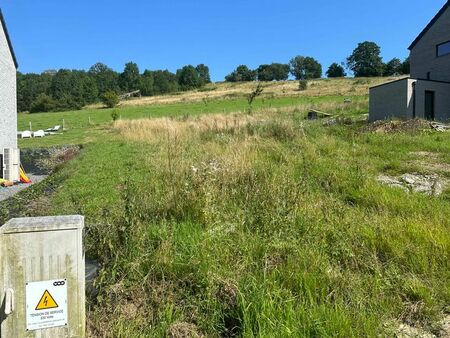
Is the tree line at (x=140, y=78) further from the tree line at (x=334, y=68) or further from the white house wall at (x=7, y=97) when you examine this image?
the white house wall at (x=7, y=97)

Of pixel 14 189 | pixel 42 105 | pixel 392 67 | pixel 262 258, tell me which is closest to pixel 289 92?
pixel 42 105

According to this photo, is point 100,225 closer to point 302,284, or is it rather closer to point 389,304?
point 302,284

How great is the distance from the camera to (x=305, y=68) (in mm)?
137625

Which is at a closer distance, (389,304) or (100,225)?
(389,304)

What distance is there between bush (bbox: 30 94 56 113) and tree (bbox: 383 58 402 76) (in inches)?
3300

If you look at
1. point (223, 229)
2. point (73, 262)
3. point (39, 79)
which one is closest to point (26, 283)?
point (73, 262)

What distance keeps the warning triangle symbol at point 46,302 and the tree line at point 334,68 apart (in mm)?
107274

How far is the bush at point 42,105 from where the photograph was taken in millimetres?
83812

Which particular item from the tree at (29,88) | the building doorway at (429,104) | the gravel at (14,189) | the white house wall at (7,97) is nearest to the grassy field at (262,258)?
the gravel at (14,189)

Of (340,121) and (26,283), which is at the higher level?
(340,121)

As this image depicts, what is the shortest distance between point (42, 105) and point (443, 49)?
77.1 m

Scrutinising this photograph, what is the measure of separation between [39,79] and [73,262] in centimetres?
11687

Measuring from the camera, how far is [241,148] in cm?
912

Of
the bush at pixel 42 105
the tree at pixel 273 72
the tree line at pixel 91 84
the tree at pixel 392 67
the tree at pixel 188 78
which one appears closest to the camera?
the bush at pixel 42 105
